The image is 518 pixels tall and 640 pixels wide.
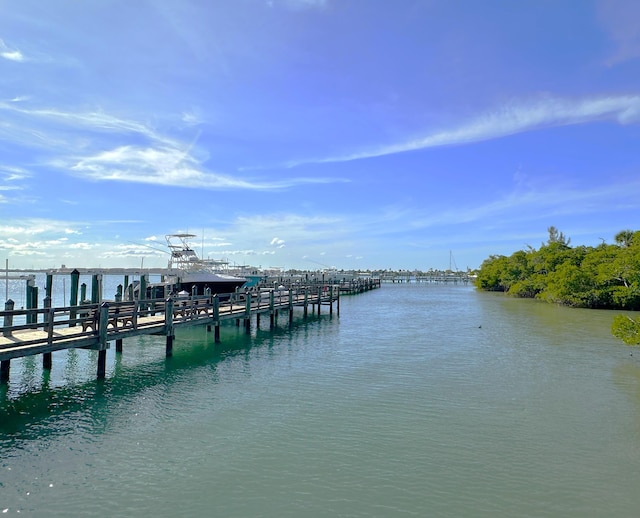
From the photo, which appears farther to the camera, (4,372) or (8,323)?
(8,323)

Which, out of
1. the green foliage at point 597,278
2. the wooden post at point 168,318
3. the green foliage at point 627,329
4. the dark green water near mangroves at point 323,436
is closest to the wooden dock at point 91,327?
the wooden post at point 168,318

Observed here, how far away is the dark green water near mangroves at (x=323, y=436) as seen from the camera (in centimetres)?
730

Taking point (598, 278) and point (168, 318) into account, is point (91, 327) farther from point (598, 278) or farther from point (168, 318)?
point (598, 278)

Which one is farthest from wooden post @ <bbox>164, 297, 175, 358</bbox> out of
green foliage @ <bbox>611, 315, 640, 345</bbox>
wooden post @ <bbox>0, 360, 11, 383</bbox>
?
green foliage @ <bbox>611, 315, 640, 345</bbox>

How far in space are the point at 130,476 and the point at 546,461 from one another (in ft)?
23.9

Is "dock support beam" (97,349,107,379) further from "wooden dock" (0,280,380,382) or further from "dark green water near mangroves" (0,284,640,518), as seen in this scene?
"dark green water near mangroves" (0,284,640,518)

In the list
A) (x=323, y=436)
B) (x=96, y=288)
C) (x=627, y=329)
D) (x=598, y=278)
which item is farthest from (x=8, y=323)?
(x=598, y=278)

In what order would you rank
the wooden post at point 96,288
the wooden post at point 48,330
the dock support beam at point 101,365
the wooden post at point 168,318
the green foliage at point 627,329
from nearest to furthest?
the wooden post at point 48,330
the dock support beam at point 101,365
the green foliage at point 627,329
the wooden post at point 168,318
the wooden post at point 96,288

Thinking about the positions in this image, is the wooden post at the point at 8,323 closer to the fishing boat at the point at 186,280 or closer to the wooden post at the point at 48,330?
the wooden post at the point at 48,330

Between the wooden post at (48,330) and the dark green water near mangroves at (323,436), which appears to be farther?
the wooden post at (48,330)

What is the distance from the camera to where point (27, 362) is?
16.9m

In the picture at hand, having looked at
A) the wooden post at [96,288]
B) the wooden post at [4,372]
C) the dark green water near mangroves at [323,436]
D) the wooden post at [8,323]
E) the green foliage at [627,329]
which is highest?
the wooden post at [96,288]

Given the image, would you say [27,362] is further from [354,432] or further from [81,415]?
[354,432]

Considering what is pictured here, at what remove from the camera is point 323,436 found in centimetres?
989
